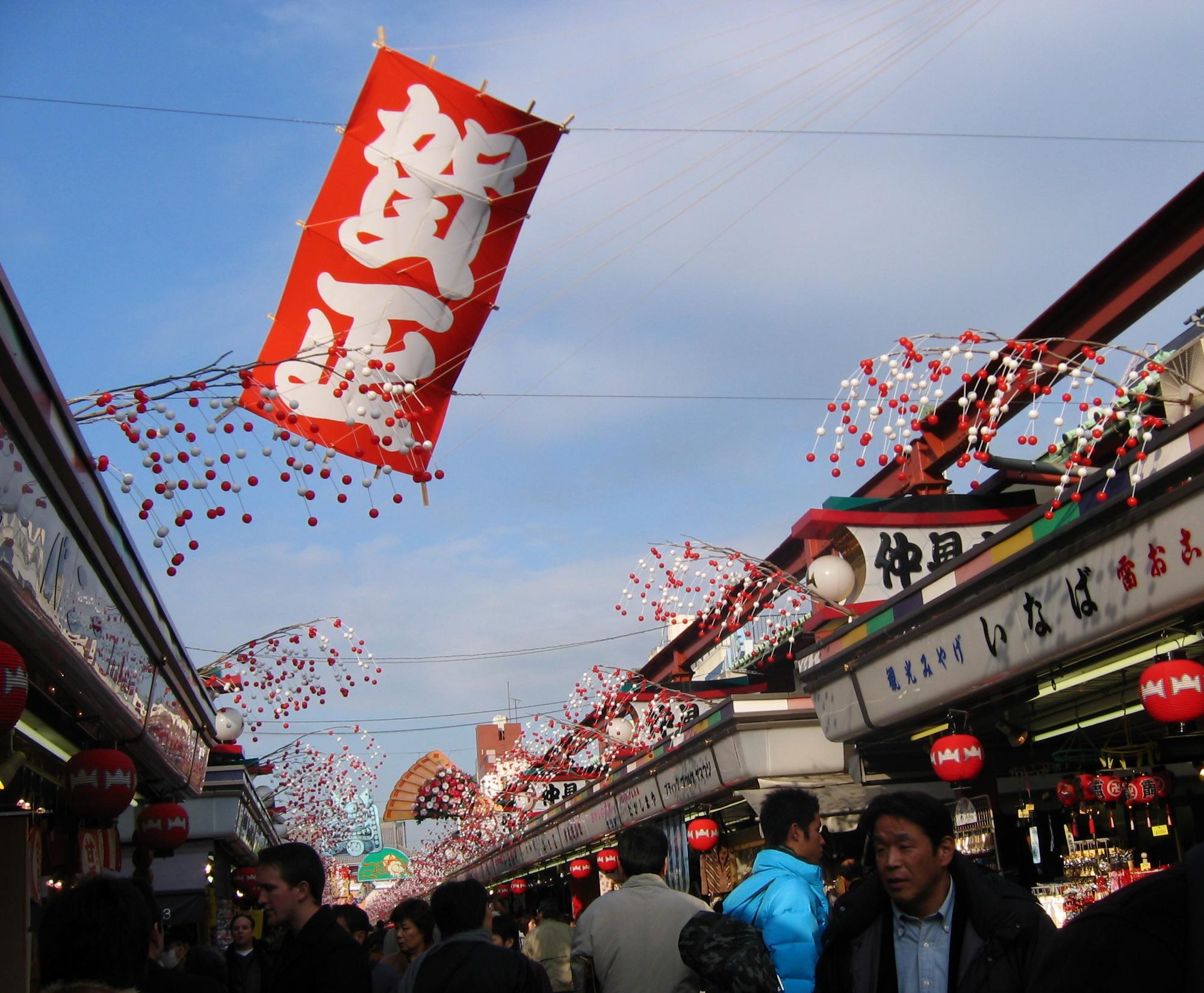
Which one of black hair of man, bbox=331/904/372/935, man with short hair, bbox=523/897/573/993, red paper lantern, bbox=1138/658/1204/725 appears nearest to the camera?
red paper lantern, bbox=1138/658/1204/725

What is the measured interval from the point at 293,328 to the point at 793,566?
39.3 ft

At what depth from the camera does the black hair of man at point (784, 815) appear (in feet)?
16.3

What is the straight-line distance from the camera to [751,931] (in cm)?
439

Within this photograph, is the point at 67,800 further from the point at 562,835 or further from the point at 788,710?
the point at 562,835

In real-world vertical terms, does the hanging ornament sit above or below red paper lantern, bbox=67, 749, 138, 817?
below

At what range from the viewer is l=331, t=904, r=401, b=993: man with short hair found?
7.02 metres

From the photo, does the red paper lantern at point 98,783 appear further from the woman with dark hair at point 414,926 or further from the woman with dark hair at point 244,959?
the woman with dark hair at point 414,926

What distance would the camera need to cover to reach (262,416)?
897 centimetres

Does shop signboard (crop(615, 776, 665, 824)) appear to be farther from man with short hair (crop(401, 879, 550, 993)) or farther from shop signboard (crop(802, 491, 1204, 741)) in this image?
man with short hair (crop(401, 879, 550, 993))

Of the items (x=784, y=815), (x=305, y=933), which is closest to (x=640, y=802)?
(x=784, y=815)

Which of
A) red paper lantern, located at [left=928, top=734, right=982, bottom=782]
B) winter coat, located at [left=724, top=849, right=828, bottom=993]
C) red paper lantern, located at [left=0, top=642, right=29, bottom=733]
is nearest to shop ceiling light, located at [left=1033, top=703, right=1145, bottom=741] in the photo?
red paper lantern, located at [left=928, top=734, right=982, bottom=782]

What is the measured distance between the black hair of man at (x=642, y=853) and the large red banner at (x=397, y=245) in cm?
459

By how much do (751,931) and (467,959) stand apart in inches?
51.2

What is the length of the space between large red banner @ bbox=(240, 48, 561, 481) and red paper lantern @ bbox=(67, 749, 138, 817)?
290 centimetres
